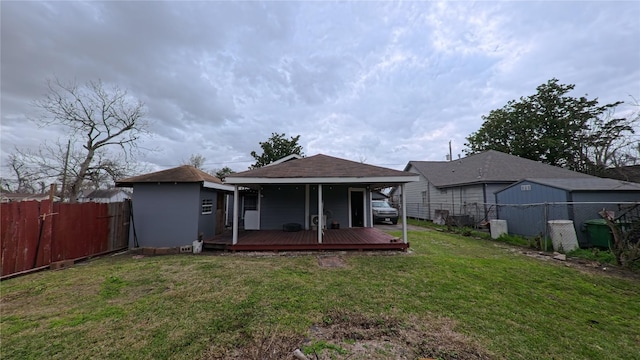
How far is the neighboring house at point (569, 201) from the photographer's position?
768 centimetres

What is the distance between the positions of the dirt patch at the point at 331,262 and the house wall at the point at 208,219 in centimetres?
464

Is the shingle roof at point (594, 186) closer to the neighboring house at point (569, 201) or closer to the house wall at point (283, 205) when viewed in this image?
the neighboring house at point (569, 201)

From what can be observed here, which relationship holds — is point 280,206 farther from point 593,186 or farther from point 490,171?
point 490,171

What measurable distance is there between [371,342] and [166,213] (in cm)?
785

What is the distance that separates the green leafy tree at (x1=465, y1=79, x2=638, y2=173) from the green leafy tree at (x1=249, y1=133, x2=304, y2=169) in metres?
21.5

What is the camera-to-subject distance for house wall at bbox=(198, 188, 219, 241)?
8.13 meters

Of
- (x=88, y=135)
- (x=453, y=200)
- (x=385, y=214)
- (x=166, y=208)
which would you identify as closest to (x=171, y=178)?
(x=166, y=208)

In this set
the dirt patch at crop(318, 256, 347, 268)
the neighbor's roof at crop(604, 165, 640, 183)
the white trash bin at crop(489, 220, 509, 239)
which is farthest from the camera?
the neighbor's roof at crop(604, 165, 640, 183)

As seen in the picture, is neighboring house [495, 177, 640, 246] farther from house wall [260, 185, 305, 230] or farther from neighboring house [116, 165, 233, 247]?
neighboring house [116, 165, 233, 247]

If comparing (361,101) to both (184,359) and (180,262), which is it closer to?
(180,262)

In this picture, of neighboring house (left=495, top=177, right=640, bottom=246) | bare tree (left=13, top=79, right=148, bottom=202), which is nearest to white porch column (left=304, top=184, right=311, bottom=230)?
neighboring house (left=495, top=177, right=640, bottom=246)

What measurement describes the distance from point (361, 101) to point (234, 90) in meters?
7.55

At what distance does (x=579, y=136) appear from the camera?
66.5ft

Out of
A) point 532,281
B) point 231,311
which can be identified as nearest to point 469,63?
point 532,281
